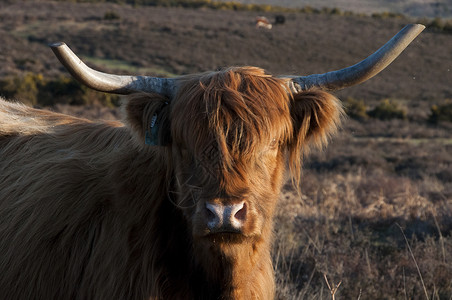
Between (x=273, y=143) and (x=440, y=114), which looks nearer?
(x=273, y=143)

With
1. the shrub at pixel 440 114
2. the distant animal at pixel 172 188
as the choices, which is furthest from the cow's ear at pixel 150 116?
the shrub at pixel 440 114

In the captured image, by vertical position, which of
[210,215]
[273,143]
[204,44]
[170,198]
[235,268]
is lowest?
[204,44]

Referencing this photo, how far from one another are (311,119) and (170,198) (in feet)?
3.28

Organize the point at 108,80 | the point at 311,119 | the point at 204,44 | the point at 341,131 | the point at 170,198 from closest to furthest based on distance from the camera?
the point at 108,80 < the point at 170,198 < the point at 311,119 < the point at 341,131 < the point at 204,44

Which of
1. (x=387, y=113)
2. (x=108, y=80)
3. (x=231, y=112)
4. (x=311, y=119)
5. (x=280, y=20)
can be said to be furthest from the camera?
(x=280, y=20)

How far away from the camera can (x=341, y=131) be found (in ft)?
61.0

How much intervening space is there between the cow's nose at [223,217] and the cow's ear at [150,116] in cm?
73

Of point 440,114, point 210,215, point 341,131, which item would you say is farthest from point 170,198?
point 440,114

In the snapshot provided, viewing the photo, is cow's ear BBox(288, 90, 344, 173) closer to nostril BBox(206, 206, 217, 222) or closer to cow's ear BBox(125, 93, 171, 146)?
cow's ear BBox(125, 93, 171, 146)

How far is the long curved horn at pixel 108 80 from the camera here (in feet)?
8.88

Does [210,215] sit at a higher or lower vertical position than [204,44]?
higher

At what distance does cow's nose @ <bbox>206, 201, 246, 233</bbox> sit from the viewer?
2.57 meters

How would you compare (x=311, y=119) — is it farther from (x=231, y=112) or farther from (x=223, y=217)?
(x=223, y=217)

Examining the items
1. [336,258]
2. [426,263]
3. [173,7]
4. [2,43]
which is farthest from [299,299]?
[173,7]
